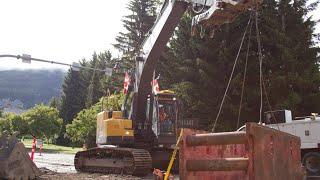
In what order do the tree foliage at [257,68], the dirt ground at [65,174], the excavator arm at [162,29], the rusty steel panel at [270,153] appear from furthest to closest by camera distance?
the tree foliage at [257,68]
the dirt ground at [65,174]
the excavator arm at [162,29]
the rusty steel panel at [270,153]

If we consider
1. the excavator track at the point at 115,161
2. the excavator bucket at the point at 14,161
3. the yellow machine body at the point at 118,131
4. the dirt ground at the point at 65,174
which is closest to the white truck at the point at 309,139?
the excavator track at the point at 115,161

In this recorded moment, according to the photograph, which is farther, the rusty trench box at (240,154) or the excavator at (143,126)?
the excavator at (143,126)

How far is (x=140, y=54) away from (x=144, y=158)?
4.15 m

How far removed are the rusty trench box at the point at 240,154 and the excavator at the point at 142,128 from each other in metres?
8.85

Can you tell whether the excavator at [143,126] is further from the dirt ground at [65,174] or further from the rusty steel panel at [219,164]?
the rusty steel panel at [219,164]

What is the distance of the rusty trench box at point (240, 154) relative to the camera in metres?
5.34

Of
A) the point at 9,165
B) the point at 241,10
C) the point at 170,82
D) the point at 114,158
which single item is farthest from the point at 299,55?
the point at 9,165

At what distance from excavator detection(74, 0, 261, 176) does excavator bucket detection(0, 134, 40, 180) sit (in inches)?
170

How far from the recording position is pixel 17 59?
938 inches

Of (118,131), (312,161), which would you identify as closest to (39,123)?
(118,131)

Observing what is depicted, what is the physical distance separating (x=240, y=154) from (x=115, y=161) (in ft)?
33.0

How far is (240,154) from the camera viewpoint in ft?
23.2

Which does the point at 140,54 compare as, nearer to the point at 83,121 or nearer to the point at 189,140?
the point at 189,140

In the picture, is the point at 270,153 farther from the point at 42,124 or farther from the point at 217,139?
the point at 42,124
